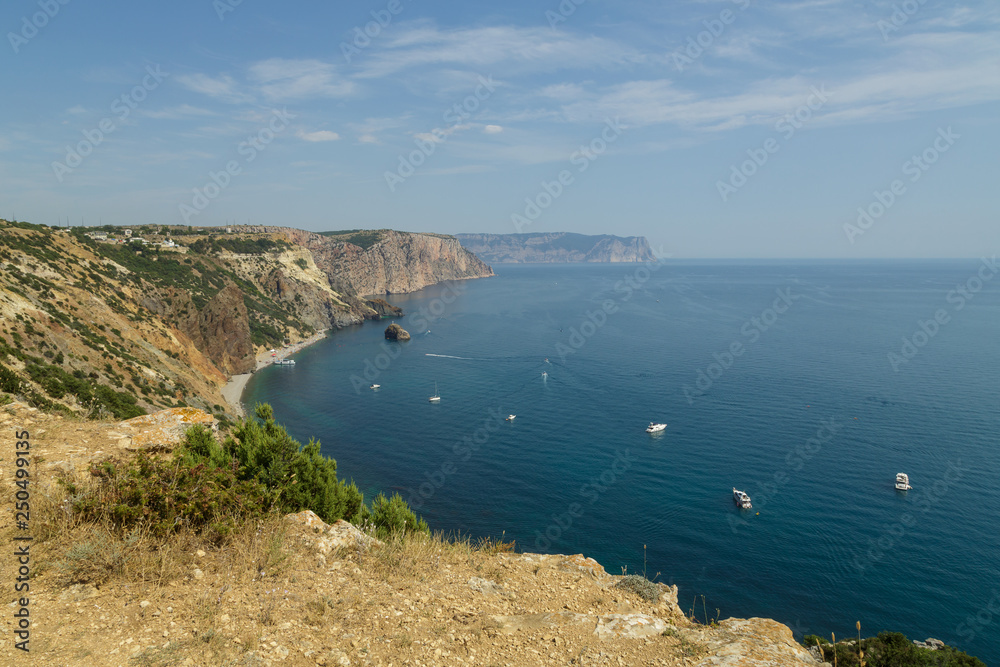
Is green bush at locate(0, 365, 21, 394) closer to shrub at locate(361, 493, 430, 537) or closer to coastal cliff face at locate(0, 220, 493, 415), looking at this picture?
coastal cliff face at locate(0, 220, 493, 415)

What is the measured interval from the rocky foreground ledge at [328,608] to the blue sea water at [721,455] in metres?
24.7

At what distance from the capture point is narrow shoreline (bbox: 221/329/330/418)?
68.9 meters

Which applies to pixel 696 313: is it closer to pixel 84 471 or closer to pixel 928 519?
pixel 928 519

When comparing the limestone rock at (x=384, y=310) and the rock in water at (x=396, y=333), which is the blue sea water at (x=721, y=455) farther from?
the limestone rock at (x=384, y=310)

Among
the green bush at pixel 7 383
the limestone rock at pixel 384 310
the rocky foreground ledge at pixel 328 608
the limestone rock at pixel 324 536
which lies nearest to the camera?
the rocky foreground ledge at pixel 328 608

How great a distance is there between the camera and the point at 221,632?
7680 millimetres

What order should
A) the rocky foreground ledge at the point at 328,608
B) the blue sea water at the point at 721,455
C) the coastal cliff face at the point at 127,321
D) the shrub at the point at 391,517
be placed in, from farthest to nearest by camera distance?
the blue sea water at the point at 721,455
the coastal cliff face at the point at 127,321
the shrub at the point at 391,517
the rocky foreground ledge at the point at 328,608

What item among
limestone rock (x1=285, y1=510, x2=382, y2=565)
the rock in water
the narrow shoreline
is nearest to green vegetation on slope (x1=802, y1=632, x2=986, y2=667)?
limestone rock (x1=285, y1=510, x2=382, y2=565)

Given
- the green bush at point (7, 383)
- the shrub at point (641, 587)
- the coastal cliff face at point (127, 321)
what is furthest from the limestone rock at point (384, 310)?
the shrub at point (641, 587)

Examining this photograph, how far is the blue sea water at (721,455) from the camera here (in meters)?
35.1

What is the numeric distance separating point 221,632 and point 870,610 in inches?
1552

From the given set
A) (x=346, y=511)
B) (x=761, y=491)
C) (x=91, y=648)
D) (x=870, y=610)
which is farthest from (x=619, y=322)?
(x=91, y=648)

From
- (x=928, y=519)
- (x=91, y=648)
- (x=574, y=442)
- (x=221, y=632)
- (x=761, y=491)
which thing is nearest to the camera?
(x=91, y=648)

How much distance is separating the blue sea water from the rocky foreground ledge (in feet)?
81.0
